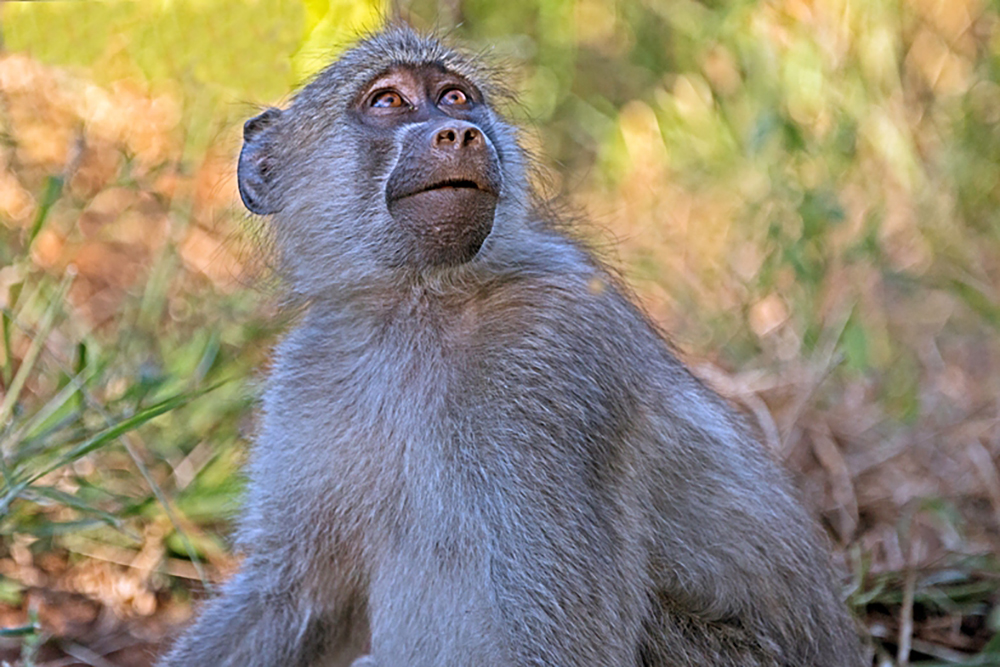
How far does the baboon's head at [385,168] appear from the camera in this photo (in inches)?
139

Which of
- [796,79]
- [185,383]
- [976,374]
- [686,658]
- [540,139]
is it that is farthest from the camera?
[796,79]

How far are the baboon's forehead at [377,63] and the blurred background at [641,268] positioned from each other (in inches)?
14.1

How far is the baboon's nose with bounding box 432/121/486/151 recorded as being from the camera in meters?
3.49

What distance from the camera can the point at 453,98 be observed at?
4035mm

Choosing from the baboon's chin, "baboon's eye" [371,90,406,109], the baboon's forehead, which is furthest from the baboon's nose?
the baboon's forehead

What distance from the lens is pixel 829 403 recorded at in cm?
642

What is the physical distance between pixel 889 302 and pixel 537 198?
3.90 metres

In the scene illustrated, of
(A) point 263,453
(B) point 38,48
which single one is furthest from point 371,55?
(B) point 38,48

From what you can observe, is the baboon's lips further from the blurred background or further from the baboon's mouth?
the blurred background

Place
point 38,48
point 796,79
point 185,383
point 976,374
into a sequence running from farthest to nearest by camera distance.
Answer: point 796,79 → point 976,374 → point 38,48 → point 185,383

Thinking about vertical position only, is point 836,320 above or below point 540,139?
above

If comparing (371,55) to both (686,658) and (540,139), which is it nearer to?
(540,139)

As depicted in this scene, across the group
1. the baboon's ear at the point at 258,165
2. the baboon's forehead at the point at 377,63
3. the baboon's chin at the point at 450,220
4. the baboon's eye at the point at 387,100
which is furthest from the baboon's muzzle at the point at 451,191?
the baboon's ear at the point at 258,165

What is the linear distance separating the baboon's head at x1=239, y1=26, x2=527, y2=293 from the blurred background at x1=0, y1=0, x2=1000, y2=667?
281 mm
